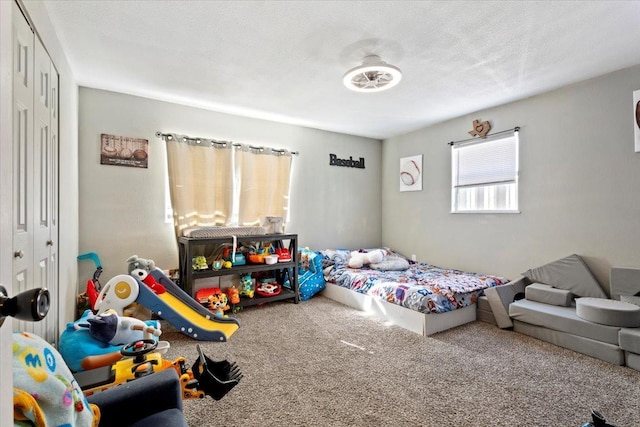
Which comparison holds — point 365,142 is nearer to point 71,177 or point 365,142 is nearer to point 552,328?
point 552,328

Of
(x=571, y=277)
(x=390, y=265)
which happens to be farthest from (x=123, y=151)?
(x=571, y=277)

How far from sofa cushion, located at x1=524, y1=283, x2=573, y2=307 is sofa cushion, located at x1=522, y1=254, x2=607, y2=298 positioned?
0.27ft

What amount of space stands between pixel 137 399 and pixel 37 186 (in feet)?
4.55

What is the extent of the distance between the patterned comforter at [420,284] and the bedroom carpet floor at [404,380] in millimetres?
304

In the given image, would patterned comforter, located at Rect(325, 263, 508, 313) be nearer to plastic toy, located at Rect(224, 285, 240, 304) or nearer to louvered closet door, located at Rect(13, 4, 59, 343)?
plastic toy, located at Rect(224, 285, 240, 304)

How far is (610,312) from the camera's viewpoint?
98.4 inches

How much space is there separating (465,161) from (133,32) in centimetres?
407

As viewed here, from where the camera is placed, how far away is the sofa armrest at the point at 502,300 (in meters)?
3.19

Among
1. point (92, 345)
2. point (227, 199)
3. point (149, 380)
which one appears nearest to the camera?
point (149, 380)

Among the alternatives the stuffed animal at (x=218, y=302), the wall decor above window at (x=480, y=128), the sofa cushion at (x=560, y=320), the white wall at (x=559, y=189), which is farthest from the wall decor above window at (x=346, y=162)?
the sofa cushion at (x=560, y=320)

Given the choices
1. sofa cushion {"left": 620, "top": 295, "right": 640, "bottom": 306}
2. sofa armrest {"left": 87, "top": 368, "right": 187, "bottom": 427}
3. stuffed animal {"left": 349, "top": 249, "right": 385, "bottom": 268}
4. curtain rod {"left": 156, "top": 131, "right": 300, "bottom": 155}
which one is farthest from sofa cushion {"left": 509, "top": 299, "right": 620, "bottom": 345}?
curtain rod {"left": 156, "top": 131, "right": 300, "bottom": 155}

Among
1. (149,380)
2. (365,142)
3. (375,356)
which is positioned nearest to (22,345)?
(149,380)

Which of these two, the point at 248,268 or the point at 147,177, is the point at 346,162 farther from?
the point at 147,177

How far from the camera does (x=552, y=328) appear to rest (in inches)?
112
